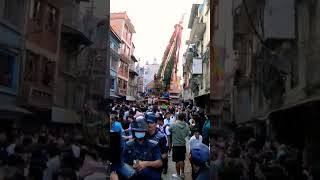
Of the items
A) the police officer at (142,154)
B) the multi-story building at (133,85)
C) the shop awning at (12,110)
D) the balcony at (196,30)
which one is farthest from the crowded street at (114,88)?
the police officer at (142,154)

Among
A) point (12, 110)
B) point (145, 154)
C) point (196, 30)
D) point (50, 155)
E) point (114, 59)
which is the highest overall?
point (196, 30)

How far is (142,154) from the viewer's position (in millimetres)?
4547

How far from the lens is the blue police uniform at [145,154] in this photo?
14.4ft

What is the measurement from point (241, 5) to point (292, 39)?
40 centimetres

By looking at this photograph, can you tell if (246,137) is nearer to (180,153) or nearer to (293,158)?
(293,158)

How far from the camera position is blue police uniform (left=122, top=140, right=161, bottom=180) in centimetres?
440

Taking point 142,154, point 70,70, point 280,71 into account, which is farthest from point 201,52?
point 142,154

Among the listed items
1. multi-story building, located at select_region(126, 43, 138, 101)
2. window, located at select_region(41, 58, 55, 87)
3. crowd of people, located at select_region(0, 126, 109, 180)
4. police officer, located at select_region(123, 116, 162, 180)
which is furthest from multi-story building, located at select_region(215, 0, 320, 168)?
police officer, located at select_region(123, 116, 162, 180)

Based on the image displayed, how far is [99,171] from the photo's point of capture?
4.57ft

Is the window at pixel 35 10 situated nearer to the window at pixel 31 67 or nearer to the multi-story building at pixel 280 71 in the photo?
the window at pixel 31 67

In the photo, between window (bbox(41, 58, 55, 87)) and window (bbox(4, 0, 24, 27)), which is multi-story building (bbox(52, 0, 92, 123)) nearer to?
window (bbox(41, 58, 55, 87))

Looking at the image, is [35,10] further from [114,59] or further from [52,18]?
[114,59]

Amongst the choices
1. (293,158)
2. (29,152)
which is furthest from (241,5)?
(29,152)

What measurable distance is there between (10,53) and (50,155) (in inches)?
14.5
